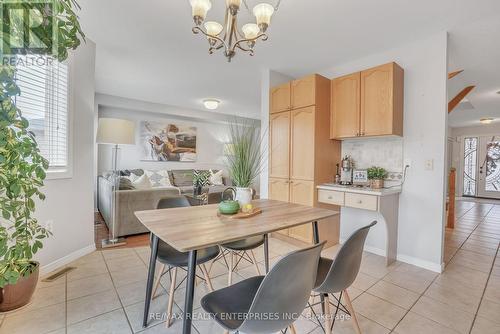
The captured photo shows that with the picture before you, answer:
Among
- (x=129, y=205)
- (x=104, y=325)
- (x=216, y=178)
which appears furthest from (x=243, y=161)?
(x=216, y=178)

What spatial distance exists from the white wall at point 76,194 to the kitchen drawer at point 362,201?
118 inches

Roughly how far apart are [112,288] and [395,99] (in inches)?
131

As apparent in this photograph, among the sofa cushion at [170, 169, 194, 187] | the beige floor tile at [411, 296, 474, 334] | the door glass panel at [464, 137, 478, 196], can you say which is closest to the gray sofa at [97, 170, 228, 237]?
the sofa cushion at [170, 169, 194, 187]

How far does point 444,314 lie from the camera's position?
1711mm

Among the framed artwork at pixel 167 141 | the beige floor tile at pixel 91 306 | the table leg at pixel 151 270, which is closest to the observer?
the table leg at pixel 151 270

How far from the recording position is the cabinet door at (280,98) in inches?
128

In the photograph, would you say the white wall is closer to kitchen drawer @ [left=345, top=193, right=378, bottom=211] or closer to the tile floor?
the tile floor

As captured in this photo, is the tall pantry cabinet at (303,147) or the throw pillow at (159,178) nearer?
the tall pantry cabinet at (303,147)

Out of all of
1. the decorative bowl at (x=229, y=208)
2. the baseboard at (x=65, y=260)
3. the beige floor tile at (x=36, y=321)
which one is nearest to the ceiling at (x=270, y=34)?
the decorative bowl at (x=229, y=208)

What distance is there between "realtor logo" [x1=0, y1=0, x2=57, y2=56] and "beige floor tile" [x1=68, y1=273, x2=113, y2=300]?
1762 millimetres

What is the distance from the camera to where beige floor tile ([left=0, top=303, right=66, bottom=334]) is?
58.7 inches

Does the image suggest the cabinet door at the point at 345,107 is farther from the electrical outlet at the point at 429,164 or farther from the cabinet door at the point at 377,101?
the electrical outlet at the point at 429,164

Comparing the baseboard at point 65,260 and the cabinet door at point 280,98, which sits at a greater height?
the cabinet door at point 280,98

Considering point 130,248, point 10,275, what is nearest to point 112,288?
point 10,275
